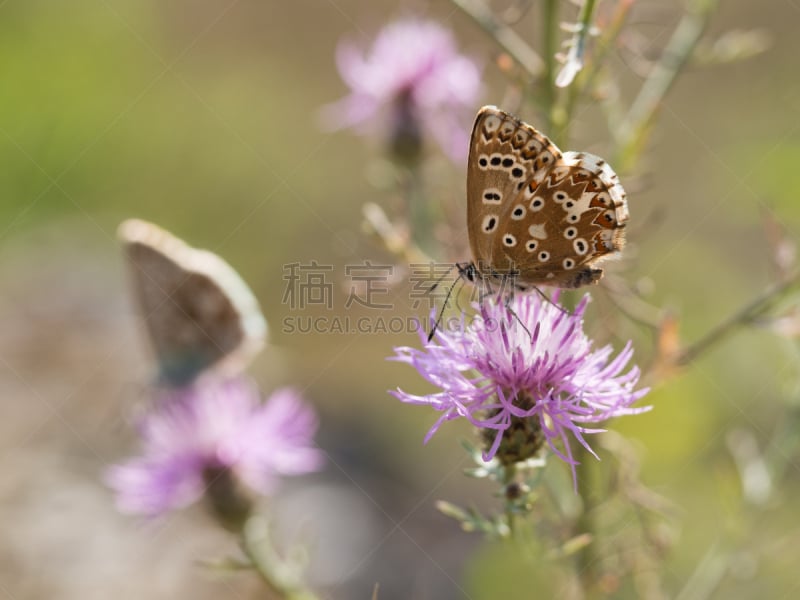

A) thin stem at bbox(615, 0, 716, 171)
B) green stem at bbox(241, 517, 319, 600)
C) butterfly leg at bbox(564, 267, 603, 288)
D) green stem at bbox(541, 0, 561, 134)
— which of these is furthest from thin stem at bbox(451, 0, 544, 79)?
green stem at bbox(241, 517, 319, 600)

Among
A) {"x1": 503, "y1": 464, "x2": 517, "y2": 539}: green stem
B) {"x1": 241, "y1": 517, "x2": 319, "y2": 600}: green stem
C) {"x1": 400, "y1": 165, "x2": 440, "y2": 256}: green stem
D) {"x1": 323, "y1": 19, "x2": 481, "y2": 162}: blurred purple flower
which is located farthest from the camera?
{"x1": 323, "y1": 19, "x2": 481, "y2": 162}: blurred purple flower

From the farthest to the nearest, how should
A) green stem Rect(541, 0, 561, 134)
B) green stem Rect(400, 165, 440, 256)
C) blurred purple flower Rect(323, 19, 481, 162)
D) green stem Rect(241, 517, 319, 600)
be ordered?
blurred purple flower Rect(323, 19, 481, 162) < green stem Rect(400, 165, 440, 256) < green stem Rect(241, 517, 319, 600) < green stem Rect(541, 0, 561, 134)

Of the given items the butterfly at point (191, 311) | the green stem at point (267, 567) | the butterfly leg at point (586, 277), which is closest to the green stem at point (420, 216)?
the butterfly at point (191, 311)

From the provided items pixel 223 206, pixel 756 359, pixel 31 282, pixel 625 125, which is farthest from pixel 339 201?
pixel 625 125

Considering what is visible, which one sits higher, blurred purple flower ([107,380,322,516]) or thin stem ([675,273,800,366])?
thin stem ([675,273,800,366])

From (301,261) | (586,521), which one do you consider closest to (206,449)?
(586,521)

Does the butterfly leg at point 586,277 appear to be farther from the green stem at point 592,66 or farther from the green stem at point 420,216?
the green stem at point 420,216

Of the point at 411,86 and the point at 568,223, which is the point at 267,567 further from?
the point at 411,86

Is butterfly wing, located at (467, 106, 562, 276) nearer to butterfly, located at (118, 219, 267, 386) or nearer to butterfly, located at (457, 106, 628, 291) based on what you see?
butterfly, located at (457, 106, 628, 291)
